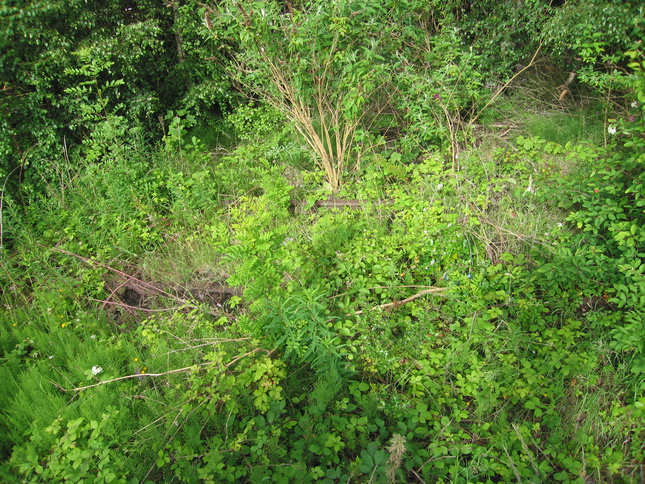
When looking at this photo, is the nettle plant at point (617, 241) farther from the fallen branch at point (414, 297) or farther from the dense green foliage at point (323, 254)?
the fallen branch at point (414, 297)

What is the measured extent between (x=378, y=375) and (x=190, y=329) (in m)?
1.36

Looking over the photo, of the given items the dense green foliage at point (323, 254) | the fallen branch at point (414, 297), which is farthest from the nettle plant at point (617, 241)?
the fallen branch at point (414, 297)

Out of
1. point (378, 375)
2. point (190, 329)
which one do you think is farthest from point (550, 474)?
point (190, 329)

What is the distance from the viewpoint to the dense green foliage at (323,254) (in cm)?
230

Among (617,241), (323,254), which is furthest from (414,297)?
(617,241)

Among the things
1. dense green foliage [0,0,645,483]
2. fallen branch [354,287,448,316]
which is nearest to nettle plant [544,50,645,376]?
dense green foliage [0,0,645,483]

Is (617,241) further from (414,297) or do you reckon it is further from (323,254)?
(323,254)

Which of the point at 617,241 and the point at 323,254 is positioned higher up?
the point at 323,254

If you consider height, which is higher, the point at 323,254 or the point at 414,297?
the point at 323,254

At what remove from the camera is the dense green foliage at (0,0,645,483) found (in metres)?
2.30

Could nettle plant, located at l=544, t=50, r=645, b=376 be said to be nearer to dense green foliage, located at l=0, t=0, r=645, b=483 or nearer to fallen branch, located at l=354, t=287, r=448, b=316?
dense green foliage, located at l=0, t=0, r=645, b=483

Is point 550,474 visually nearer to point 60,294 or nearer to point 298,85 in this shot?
point 298,85

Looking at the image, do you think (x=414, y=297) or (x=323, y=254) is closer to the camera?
(x=414, y=297)

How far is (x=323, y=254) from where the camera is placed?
332 centimetres
